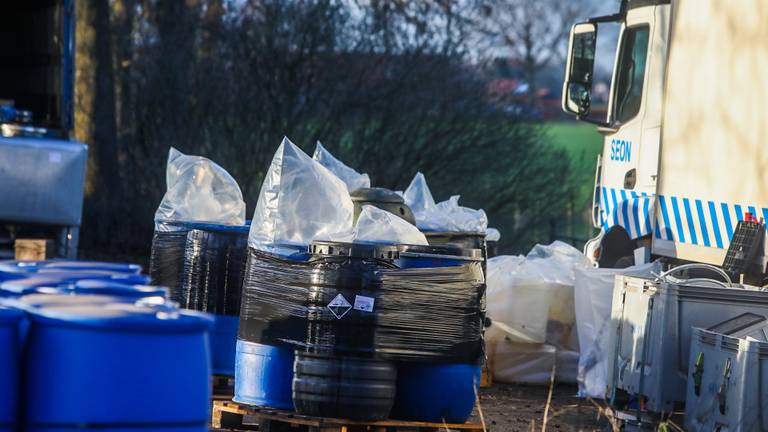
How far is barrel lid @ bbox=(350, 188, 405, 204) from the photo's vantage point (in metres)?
7.43

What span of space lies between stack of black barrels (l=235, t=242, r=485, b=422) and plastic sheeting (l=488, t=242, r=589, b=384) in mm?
3278

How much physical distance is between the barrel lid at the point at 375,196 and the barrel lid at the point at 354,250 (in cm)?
99

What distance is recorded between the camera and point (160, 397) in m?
3.45

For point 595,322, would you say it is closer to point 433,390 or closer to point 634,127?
point 634,127

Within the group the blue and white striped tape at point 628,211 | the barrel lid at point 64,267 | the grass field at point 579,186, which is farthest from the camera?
the grass field at point 579,186

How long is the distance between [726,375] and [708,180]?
2665mm

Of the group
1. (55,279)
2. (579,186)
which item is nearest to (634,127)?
(55,279)

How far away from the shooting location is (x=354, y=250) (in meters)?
6.35

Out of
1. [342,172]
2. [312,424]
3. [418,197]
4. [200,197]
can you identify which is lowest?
[312,424]

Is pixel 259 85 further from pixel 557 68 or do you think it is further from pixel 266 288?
pixel 557 68

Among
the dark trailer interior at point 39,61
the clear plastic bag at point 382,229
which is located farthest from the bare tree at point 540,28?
the clear plastic bag at point 382,229

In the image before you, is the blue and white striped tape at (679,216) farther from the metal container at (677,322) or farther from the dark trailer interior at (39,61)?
the dark trailer interior at (39,61)

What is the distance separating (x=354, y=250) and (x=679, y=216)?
13.0ft

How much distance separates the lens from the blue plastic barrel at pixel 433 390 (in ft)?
21.4
